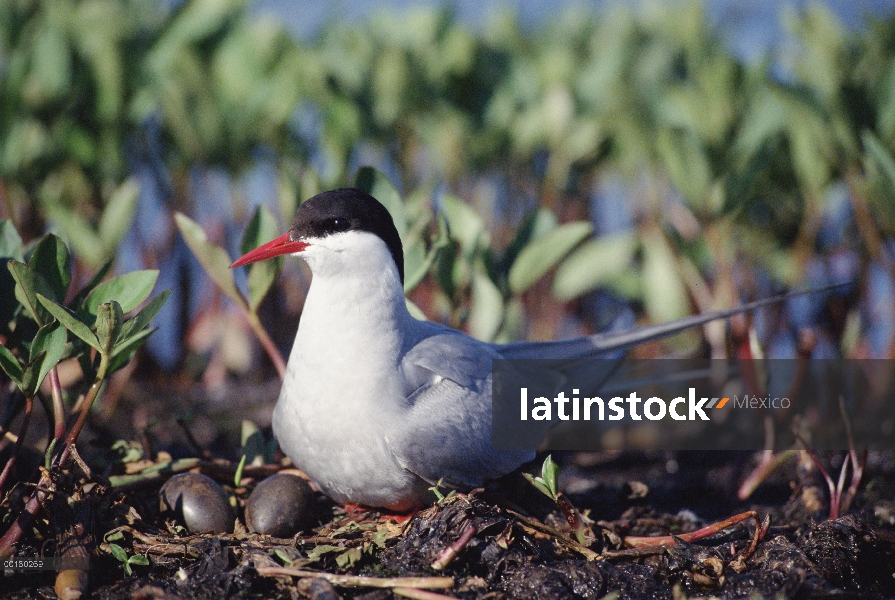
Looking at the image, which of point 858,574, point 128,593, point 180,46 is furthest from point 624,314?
point 180,46

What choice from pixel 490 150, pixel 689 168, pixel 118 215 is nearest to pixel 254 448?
pixel 118 215

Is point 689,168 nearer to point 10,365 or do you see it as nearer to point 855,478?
point 855,478

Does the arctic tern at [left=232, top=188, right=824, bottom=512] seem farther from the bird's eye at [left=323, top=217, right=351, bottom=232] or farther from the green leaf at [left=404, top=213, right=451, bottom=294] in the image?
the green leaf at [left=404, top=213, right=451, bottom=294]

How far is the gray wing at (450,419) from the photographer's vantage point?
2.60 m

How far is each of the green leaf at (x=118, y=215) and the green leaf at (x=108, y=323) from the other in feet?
4.13

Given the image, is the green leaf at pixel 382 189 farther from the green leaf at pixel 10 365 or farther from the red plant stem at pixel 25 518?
the red plant stem at pixel 25 518

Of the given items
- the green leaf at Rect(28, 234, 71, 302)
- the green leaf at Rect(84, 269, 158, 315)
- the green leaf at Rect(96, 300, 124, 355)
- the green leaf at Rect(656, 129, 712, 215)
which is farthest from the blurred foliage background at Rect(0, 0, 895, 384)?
the green leaf at Rect(96, 300, 124, 355)

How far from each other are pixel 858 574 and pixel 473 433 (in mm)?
1197

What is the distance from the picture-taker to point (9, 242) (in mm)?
2791

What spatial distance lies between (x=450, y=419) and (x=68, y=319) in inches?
44.8

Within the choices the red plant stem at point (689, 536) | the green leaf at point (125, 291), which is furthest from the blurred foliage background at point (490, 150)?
the green leaf at point (125, 291)

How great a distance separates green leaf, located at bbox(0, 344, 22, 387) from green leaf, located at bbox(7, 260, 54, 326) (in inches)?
6.2

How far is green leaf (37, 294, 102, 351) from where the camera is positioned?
7.58ft

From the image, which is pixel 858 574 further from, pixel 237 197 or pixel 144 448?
pixel 237 197
